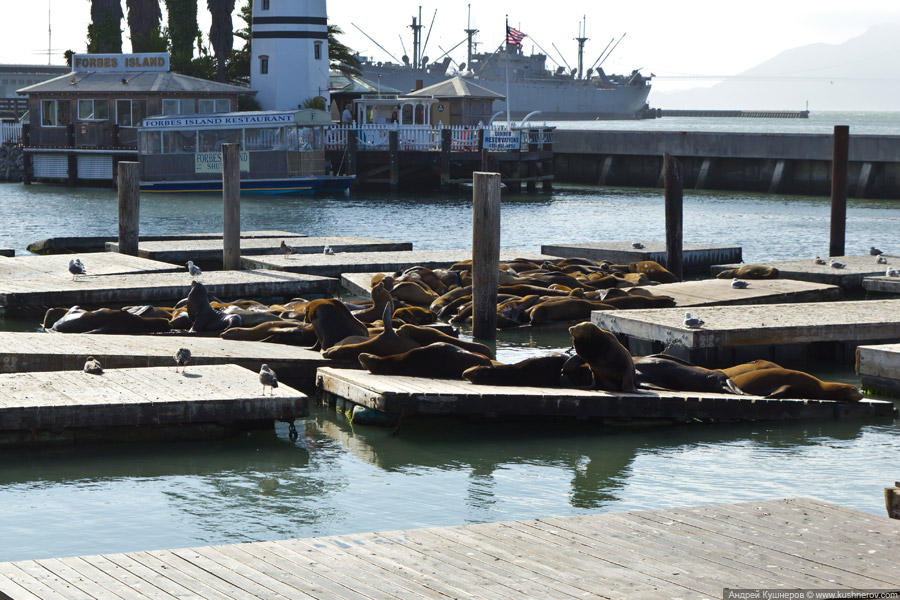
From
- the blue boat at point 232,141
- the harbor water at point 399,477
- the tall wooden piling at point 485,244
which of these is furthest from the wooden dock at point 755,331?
the blue boat at point 232,141

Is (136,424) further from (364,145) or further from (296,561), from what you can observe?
(364,145)

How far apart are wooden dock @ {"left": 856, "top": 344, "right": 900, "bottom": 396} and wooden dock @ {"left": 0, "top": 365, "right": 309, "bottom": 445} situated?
4.71m

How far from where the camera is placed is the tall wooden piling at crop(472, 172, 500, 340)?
11.8 metres

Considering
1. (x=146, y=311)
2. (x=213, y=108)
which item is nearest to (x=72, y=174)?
(x=213, y=108)

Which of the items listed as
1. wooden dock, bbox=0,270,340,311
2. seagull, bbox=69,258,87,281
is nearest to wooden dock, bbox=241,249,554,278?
wooden dock, bbox=0,270,340,311

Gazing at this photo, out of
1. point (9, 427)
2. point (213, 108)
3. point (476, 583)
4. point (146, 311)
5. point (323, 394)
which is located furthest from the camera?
point (213, 108)

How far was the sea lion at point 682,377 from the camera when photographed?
9.08 metres

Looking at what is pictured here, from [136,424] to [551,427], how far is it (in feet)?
9.51

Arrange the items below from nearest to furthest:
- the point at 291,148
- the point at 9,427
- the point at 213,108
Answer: the point at 9,427 < the point at 291,148 < the point at 213,108

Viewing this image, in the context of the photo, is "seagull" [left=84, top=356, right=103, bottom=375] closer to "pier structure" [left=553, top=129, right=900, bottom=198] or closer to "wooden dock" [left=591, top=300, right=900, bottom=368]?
"wooden dock" [left=591, top=300, right=900, bottom=368]

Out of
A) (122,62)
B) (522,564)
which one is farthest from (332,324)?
(122,62)

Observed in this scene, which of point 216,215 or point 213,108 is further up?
point 213,108

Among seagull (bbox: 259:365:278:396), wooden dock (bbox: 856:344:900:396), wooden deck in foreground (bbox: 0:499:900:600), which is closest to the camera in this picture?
wooden deck in foreground (bbox: 0:499:900:600)

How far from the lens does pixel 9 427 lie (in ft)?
24.7
